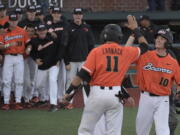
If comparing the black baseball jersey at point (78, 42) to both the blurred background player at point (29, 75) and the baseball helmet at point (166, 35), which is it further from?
the baseball helmet at point (166, 35)

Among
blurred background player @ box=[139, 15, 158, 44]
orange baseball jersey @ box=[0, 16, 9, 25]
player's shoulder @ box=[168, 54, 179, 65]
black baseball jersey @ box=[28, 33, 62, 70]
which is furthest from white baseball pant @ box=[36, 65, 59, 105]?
player's shoulder @ box=[168, 54, 179, 65]

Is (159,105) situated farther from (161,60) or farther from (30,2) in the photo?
(30,2)

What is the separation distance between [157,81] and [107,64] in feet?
2.81

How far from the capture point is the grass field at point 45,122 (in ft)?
29.7

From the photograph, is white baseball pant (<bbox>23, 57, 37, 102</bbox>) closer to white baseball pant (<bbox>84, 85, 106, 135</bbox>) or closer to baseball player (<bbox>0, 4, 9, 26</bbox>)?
baseball player (<bbox>0, 4, 9, 26</bbox>)

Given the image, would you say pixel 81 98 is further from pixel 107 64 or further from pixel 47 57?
pixel 107 64

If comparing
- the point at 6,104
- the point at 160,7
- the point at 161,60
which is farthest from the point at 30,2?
the point at 161,60

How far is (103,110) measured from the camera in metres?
6.57

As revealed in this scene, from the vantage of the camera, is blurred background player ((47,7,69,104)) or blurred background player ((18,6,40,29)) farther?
blurred background player ((18,6,40,29))

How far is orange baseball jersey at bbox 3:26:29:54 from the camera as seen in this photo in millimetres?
11258

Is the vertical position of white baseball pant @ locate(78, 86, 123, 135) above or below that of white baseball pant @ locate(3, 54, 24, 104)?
above

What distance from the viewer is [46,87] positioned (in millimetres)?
11648

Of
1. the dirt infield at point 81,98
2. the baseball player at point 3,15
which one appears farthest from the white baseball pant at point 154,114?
the baseball player at point 3,15

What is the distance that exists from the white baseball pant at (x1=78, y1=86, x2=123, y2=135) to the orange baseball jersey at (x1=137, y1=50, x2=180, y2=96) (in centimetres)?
61
